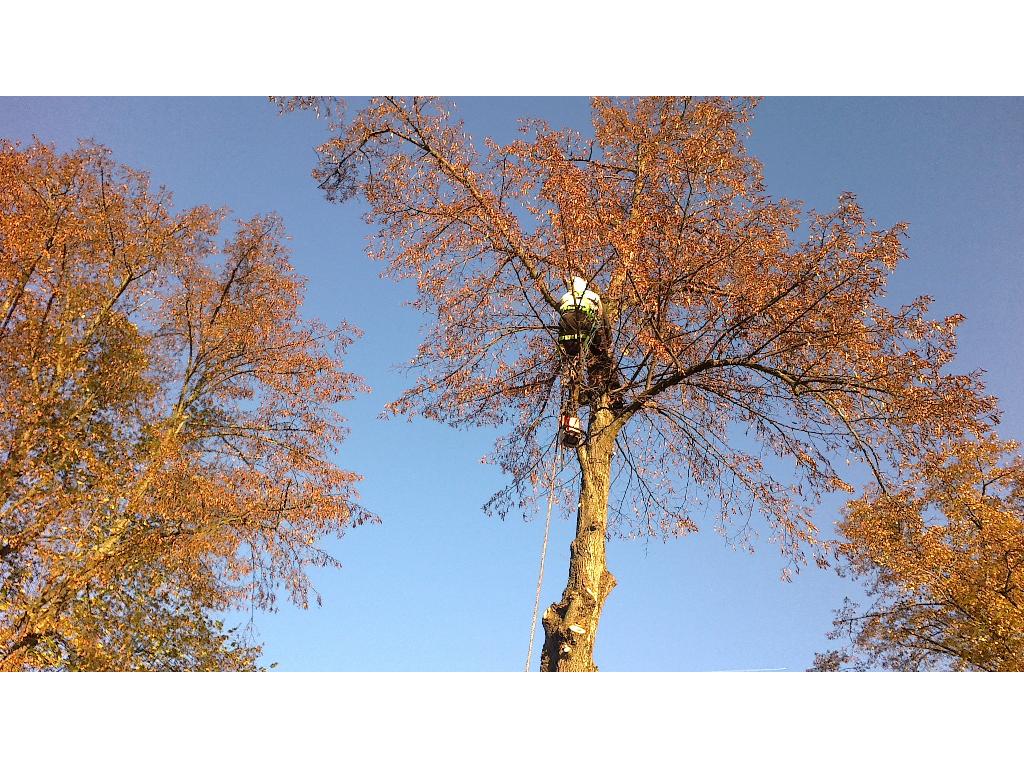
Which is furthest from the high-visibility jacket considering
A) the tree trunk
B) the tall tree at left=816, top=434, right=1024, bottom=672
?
the tall tree at left=816, top=434, right=1024, bottom=672

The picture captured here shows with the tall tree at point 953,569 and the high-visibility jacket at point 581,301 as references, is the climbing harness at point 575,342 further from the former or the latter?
the tall tree at point 953,569

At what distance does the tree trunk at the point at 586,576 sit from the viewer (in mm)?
4648

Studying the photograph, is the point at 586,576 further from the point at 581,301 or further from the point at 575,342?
the point at 581,301

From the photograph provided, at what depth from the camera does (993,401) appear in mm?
5344

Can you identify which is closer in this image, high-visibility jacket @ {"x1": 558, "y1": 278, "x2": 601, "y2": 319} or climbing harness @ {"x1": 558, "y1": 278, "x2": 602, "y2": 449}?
climbing harness @ {"x1": 558, "y1": 278, "x2": 602, "y2": 449}

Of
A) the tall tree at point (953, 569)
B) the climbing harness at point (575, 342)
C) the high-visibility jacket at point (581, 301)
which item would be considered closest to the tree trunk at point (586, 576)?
the climbing harness at point (575, 342)

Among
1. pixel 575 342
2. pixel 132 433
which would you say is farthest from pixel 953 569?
pixel 132 433

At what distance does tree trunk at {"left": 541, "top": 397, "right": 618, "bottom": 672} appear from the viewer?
4648 millimetres

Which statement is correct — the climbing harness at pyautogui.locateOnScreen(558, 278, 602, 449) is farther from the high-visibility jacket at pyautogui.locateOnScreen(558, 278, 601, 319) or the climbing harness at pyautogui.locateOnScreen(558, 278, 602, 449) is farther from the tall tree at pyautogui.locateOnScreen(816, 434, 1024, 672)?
the tall tree at pyautogui.locateOnScreen(816, 434, 1024, 672)

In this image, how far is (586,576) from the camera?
497 cm

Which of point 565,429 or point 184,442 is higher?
point 184,442
